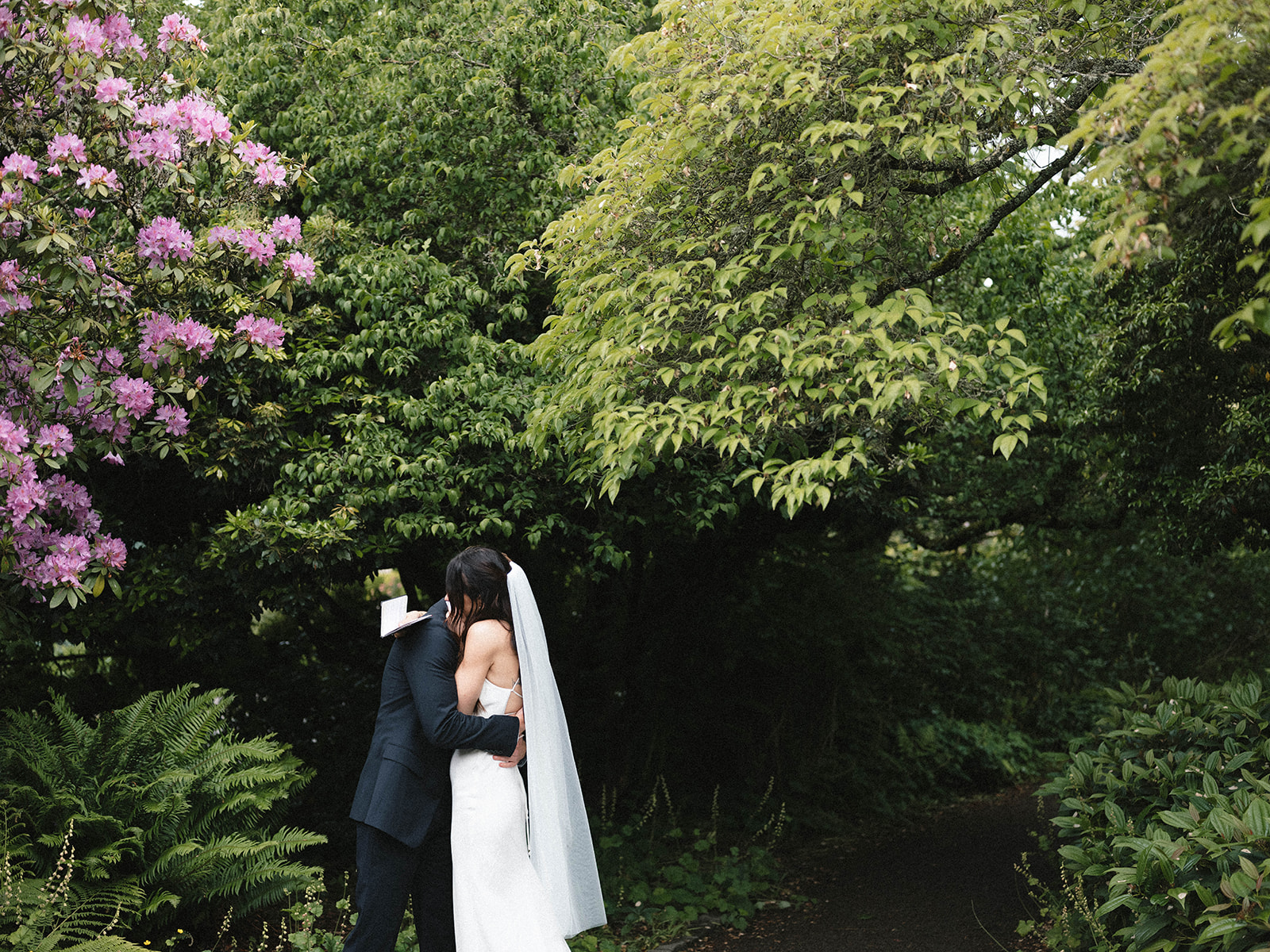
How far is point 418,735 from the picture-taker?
3.96m

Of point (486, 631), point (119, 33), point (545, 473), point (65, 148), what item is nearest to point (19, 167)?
point (65, 148)

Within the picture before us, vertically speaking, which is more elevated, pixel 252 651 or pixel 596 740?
pixel 252 651

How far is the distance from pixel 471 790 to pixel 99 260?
3.17m

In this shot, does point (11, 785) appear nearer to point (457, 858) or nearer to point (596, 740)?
point (457, 858)

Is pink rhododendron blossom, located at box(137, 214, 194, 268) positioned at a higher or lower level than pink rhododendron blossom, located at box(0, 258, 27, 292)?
higher

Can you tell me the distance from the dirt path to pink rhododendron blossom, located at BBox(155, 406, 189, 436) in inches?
172

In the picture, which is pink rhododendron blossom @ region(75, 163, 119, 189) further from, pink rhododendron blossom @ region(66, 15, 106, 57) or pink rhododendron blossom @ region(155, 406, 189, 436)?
pink rhododendron blossom @ region(155, 406, 189, 436)

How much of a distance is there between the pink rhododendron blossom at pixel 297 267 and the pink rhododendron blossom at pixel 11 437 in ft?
4.98

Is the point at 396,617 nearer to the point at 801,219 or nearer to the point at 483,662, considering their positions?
the point at 483,662

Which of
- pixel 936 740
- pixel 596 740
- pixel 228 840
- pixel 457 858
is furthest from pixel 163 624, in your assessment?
pixel 936 740

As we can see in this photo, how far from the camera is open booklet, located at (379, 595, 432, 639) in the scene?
3904 millimetres

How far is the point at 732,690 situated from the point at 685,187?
674 centimetres

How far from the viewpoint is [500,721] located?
155 inches

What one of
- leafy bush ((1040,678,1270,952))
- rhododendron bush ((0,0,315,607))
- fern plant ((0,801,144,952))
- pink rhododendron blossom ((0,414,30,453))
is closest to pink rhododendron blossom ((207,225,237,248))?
rhododendron bush ((0,0,315,607))
